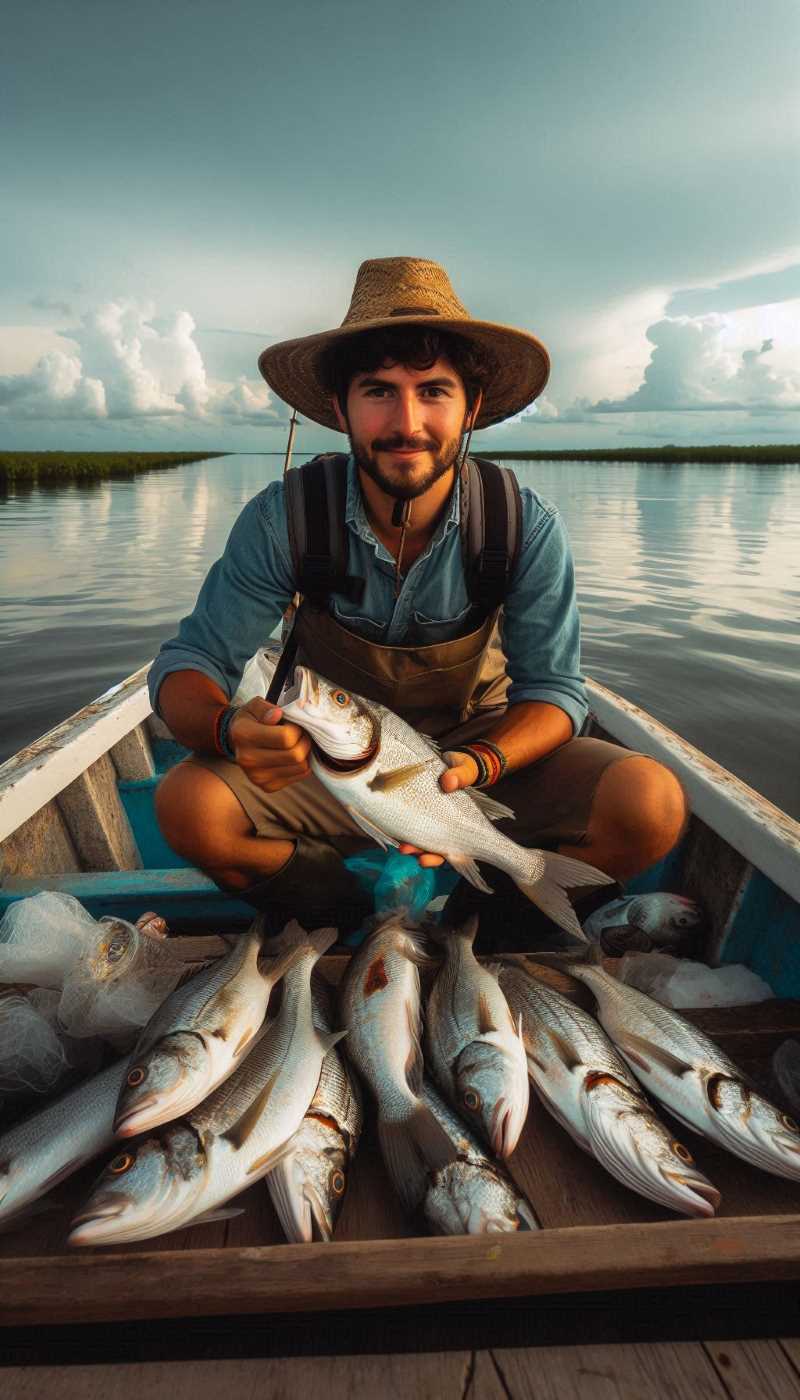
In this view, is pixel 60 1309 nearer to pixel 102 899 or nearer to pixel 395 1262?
pixel 395 1262

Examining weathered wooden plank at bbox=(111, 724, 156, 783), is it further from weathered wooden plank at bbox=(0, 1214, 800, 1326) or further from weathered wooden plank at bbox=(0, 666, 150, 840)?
weathered wooden plank at bbox=(0, 1214, 800, 1326)

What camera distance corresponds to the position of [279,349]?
3324 mm

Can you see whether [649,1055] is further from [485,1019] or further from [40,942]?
[40,942]

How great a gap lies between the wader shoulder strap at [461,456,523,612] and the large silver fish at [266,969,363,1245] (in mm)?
2061

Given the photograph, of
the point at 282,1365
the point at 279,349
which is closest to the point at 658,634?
the point at 279,349

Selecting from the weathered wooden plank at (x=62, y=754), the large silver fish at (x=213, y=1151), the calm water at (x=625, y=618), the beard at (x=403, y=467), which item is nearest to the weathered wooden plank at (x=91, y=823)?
the weathered wooden plank at (x=62, y=754)

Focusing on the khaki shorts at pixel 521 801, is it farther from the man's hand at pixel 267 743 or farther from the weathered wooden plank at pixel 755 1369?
the weathered wooden plank at pixel 755 1369

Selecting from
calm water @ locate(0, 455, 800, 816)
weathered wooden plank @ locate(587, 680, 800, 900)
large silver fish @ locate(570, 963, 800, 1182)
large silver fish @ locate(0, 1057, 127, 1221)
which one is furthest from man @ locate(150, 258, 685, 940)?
calm water @ locate(0, 455, 800, 816)

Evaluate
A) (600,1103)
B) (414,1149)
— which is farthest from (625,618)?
(414,1149)

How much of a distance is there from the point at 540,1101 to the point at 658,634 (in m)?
11.8

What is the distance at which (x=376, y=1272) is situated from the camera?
4.83 feet

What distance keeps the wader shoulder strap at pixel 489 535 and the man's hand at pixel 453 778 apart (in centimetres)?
85

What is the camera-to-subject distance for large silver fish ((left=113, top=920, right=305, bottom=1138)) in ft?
6.14

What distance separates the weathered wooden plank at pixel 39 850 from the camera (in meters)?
3.49
